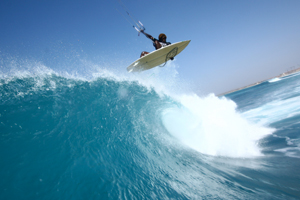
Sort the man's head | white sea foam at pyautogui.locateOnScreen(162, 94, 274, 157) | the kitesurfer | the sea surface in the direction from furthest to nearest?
the man's head < the kitesurfer < white sea foam at pyautogui.locateOnScreen(162, 94, 274, 157) < the sea surface

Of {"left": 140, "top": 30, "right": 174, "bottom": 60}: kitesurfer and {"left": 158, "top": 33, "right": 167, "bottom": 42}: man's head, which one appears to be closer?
{"left": 140, "top": 30, "right": 174, "bottom": 60}: kitesurfer

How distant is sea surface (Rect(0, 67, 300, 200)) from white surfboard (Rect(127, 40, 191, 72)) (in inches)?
57.6

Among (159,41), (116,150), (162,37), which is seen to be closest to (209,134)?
(116,150)

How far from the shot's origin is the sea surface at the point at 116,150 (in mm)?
2775

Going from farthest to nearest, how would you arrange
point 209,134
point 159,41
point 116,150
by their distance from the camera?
point 159,41
point 209,134
point 116,150

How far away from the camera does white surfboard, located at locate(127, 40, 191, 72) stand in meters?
7.21

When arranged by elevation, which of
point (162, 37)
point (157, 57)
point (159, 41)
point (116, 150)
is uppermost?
point (162, 37)

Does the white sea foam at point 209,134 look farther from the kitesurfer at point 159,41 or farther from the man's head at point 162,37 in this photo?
the man's head at point 162,37

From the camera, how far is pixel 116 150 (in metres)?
4.16

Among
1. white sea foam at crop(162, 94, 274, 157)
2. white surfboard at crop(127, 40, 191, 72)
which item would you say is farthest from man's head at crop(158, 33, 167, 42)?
white sea foam at crop(162, 94, 274, 157)

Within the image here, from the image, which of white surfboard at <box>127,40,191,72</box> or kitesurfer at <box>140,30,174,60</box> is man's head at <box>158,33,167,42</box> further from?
white surfboard at <box>127,40,191,72</box>

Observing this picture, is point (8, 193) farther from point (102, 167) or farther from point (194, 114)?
point (194, 114)

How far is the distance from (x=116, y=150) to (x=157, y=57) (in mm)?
5610

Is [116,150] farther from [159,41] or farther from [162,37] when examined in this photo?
[162,37]
